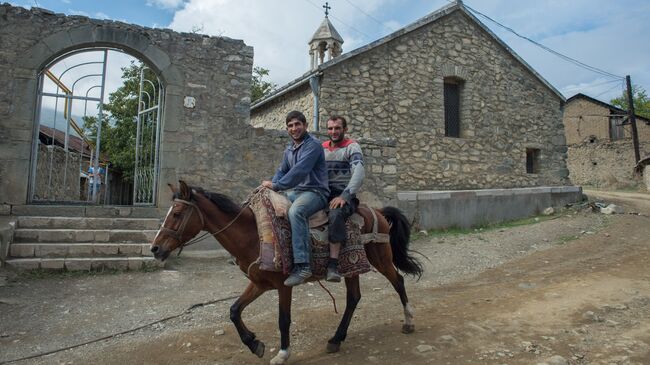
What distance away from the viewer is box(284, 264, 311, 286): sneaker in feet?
10.7

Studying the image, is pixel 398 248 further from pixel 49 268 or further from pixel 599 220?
pixel 599 220

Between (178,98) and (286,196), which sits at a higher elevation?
(178,98)

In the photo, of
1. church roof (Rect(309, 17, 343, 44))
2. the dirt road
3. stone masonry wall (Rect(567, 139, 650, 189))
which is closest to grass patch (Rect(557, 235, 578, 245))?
the dirt road

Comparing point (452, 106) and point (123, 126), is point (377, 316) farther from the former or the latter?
point (123, 126)

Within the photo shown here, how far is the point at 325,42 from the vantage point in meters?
17.1

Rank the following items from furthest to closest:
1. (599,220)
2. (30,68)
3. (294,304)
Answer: (599,220), (30,68), (294,304)

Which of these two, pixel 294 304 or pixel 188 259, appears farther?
pixel 188 259

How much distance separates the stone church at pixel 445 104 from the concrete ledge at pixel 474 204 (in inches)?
36.6

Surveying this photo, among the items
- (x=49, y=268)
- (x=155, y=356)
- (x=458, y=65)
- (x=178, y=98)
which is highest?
(x=458, y=65)

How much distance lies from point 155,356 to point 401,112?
8.97 meters

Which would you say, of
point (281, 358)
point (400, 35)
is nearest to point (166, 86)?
point (281, 358)

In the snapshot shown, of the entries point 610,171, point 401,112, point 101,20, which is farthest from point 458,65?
point 610,171

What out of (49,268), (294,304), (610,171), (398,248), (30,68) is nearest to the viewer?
(398,248)

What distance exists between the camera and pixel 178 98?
23.9ft
